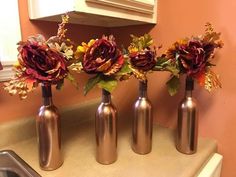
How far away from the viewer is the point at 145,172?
0.67 meters

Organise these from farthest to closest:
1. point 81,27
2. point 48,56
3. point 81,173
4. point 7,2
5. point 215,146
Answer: point 81,27 < point 215,146 < point 7,2 < point 81,173 < point 48,56

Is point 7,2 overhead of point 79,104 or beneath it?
overhead

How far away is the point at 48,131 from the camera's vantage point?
629mm

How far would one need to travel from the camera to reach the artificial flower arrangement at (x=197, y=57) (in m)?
0.69

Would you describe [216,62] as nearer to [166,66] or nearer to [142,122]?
[166,66]

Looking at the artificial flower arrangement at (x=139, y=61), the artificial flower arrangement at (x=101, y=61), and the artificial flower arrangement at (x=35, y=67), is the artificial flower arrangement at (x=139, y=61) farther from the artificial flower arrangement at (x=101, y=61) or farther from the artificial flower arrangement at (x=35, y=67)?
the artificial flower arrangement at (x=35, y=67)

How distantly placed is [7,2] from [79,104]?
565 millimetres

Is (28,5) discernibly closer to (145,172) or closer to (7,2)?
(7,2)

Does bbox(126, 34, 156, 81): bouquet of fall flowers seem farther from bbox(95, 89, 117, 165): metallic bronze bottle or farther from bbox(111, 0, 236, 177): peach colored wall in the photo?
bbox(111, 0, 236, 177): peach colored wall

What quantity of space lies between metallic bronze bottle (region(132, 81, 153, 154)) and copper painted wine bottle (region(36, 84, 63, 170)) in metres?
0.29

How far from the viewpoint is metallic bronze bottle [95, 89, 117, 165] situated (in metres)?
0.67

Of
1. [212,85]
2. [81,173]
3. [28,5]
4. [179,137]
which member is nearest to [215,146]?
[179,137]

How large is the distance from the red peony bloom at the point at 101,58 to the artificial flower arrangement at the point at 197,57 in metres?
0.26

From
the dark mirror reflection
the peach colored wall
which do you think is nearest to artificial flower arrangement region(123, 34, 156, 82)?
the peach colored wall
